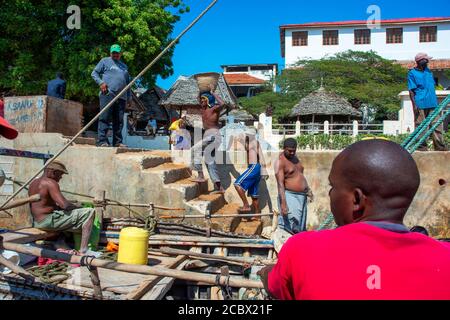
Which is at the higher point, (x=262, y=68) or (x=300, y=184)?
(x=262, y=68)

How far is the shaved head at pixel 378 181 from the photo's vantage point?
1485 millimetres

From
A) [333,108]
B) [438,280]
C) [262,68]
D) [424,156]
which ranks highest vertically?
[262,68]

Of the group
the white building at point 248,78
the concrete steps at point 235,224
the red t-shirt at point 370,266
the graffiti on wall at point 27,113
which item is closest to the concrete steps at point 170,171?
the concrete steps at point 235,224

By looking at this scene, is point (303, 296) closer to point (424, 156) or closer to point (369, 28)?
point (424, 156)

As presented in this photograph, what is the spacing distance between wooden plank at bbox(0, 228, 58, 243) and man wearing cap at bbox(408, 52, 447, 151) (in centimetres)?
603

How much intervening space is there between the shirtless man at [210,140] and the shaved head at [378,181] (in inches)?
218

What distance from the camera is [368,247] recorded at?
4.53 feet

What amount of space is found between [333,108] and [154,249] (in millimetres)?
23565

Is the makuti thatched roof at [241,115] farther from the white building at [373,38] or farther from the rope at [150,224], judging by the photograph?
the rope at [150,224]

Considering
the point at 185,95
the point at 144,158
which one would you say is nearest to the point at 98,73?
the point at 144,158

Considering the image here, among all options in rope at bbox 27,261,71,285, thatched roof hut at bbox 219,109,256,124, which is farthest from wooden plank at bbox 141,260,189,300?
thatched roof hut at bbox 219,109,256,124

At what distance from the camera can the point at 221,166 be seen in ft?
24.6
